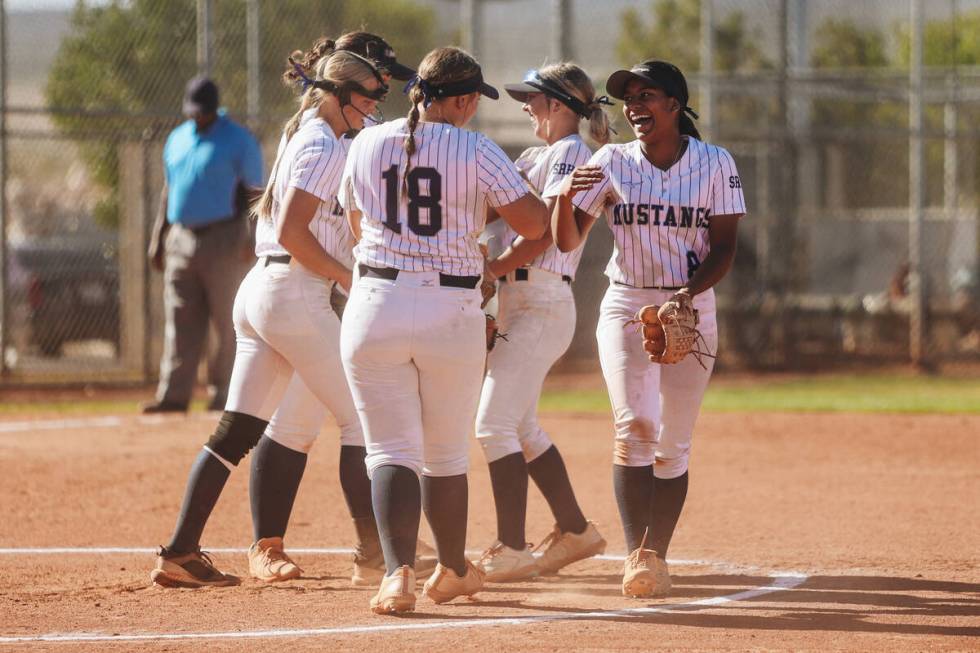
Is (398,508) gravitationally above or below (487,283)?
below

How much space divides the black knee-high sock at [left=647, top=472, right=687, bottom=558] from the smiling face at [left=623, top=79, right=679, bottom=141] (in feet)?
4.60

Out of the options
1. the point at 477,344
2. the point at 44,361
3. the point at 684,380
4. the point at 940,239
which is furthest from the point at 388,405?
the point at 940,239

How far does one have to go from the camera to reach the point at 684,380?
5770 millimetres

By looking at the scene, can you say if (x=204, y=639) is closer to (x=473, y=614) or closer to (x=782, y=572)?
(x=473, y=614)

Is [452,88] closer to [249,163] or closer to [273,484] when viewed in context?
[273,484]

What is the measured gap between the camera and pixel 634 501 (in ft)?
19.1

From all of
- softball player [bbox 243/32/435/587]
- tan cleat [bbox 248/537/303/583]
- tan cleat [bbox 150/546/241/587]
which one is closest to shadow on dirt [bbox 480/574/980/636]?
softball player [bbox 243/32/435/587]

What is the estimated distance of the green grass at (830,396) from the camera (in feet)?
41.1

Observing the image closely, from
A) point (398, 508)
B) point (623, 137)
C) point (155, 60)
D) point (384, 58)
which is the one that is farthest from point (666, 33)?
point (398, 508)

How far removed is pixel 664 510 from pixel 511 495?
26.4 inches

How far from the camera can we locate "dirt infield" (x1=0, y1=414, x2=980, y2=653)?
4.97 m

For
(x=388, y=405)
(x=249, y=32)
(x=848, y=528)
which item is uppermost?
(x=249, y=32)

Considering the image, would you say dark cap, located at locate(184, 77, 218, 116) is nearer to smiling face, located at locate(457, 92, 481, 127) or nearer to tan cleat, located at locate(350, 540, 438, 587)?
tan cleat, located at locate(350, 540, 438, 587)

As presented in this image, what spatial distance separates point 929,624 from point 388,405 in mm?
2092
